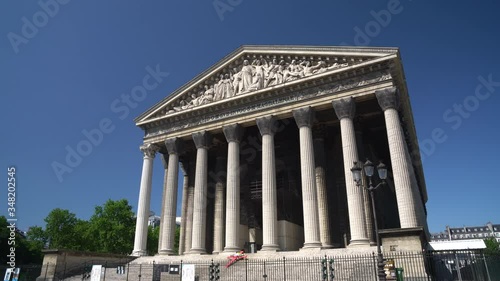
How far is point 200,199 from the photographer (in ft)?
98.7

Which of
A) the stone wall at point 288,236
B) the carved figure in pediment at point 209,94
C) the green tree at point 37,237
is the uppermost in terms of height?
the carved figure in pediment at point 209,94

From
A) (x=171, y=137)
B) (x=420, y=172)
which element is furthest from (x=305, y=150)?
(x=420, y=172)

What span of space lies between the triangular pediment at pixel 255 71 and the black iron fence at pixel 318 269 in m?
13.9

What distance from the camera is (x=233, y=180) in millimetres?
28734

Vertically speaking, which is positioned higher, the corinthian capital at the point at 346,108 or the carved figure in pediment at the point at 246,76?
the carved figure in pediment at the point at 246,76

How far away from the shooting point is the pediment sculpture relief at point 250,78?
28375 millimetres

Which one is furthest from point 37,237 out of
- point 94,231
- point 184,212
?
point 184,212

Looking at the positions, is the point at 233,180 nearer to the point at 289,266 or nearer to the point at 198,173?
the point at 198,173

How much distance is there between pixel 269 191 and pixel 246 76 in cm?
1057

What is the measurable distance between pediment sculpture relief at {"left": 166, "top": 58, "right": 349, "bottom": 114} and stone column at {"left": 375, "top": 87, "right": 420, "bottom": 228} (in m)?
4.35

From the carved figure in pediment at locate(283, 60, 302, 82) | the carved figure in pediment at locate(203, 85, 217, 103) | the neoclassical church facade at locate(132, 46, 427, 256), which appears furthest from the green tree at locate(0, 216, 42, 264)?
the carved figure in pediment at locate(283, 60, 302, 82)

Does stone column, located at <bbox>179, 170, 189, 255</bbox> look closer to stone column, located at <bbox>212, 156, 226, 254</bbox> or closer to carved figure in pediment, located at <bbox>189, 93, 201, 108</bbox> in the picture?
stone column, located at <bbox>212, 156, 226, 254</bbox>

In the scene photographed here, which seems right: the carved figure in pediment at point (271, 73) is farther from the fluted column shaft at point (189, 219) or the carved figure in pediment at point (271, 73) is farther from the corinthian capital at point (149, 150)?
the fluted column shaft at point (189, 219)

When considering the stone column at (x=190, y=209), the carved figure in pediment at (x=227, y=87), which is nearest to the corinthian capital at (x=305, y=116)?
the carved figure in pediment at (x=227, y=87)
